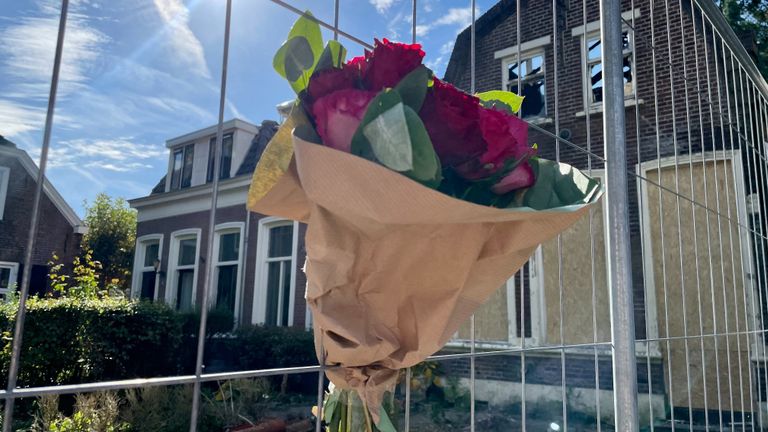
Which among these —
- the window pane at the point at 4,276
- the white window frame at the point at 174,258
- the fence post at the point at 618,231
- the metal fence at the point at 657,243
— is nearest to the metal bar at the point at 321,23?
the fence post at the point at 618,231

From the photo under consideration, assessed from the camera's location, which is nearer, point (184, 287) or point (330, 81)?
point (330, 81)

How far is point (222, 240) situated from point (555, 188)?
10994mm

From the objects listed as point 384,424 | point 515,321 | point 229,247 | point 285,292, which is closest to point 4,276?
point 229,247

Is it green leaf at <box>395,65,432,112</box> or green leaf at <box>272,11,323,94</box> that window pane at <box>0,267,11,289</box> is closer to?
green leaf at <box>272,11,323,94</box>

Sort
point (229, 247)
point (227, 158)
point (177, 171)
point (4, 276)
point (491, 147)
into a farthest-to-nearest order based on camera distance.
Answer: point (177, 171) → point (227, 158) → point (229, 247) → point (4, 276) → point (491, 147)

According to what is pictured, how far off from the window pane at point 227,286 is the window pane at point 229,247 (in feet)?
0.69

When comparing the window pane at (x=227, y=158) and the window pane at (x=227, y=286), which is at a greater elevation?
the window pane at (x=227, y=158)

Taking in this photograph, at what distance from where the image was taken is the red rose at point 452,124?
2.19 ft

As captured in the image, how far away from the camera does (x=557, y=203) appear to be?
2.67ft

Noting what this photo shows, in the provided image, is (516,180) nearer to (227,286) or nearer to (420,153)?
(420,153)

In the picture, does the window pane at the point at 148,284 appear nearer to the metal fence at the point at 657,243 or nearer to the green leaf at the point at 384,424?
the metal fence at the point at 657,243

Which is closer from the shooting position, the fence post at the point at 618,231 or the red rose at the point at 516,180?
the red rose at the point at 516,180

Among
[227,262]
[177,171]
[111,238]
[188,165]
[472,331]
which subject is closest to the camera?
[472,331]

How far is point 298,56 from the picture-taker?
2.33 feet
